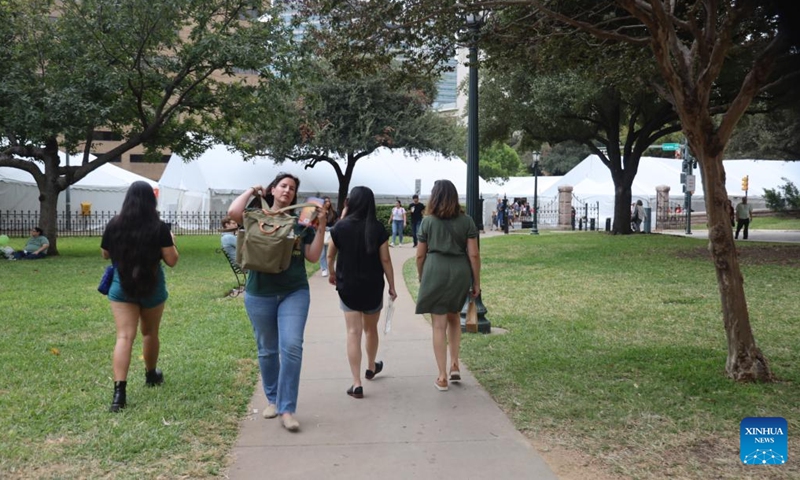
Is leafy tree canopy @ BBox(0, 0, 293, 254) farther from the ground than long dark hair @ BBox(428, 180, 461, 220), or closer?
farther from the ground

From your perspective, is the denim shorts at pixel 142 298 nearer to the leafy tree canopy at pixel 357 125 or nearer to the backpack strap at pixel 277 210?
the backpack strap at pixel 277 210

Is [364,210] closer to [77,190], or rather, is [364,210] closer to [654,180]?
[77,190]

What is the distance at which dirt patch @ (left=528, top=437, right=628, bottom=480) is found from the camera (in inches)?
171

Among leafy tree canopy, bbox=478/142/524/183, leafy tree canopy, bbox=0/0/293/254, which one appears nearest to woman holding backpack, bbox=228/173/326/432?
leafy tree canopy, bbox=0/0/293/254

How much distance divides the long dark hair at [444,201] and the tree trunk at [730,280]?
2154mm

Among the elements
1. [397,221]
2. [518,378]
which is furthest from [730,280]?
[397,221]

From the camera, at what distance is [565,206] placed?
42250mm

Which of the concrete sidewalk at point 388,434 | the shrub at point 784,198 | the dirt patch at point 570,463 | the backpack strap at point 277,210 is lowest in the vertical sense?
the dirt patch at point 570,463

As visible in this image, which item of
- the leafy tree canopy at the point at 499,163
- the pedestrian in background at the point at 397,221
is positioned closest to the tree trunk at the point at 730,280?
the pedestrian in background at the point at 397,221

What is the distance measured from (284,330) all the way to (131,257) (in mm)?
1341

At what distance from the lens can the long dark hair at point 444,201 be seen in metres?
6.25

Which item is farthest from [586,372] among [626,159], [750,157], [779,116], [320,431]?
[750,157]

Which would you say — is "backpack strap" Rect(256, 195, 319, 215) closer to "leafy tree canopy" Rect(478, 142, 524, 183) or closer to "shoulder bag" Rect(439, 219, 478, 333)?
"shoulder bag" Rect(439, 219, 478, 333)

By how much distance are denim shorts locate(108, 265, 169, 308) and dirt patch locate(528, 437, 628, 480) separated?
10.0 ft
